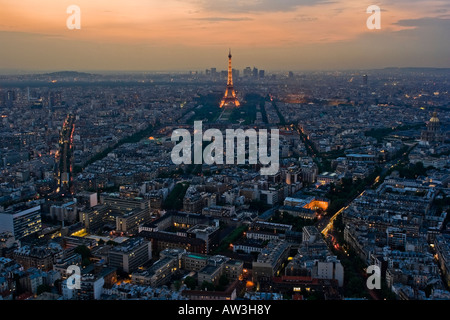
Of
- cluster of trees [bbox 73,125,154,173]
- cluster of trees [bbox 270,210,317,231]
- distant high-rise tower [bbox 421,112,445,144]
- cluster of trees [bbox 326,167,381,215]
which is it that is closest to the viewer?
cluster of trees [bbox 270,210,317,231]

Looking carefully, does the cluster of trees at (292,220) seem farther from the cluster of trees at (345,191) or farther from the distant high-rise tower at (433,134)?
the distant high-rise tower at (433,134)

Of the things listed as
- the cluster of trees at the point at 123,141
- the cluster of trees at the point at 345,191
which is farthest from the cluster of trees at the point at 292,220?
the cluster of trees at the point at 123,141

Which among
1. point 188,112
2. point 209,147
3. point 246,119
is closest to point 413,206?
point 209,147

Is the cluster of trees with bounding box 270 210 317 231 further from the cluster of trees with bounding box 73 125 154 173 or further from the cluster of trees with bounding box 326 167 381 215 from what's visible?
the cluster of trees with bounding box 73 125 154 173

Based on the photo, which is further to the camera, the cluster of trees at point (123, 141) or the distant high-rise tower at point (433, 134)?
the distant high-rise tower at point (433, 134)

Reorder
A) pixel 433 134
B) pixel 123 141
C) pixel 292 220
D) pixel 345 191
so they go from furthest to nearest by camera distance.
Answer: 1. pixel 123 141
2. pixel 433 134
3. pixel 345 191
4. pixel 292 220

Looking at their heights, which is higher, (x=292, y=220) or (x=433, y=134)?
(x=433, y=134)

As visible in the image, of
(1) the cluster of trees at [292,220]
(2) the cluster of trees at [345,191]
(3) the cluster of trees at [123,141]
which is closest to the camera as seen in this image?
(1) the cluster of trees at [292,220]

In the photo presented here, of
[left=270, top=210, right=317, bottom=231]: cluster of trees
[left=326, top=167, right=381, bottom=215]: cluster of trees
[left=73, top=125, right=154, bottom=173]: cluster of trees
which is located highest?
[left=73, top=125, right=154, bottom=173]: cluster of trees

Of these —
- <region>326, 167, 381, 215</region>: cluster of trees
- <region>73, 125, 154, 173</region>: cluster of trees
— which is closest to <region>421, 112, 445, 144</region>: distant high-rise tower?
<region>326, 167, 381, 215</region>: cluster of trees

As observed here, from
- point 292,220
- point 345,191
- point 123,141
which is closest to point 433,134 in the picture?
point 345,191

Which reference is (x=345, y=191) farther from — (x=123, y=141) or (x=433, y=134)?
(x=123, y=141)

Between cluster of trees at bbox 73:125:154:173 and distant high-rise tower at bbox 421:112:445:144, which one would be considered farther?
distant high-rise tower at bbox 421:112:445:144
